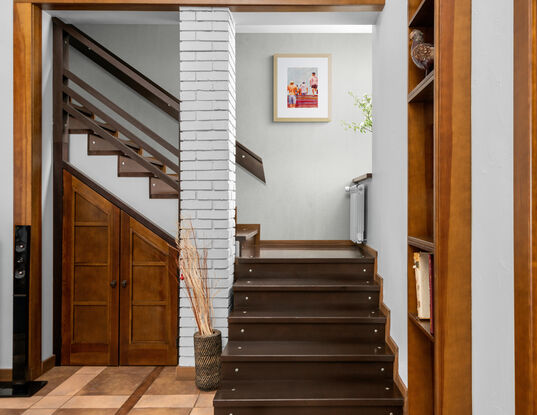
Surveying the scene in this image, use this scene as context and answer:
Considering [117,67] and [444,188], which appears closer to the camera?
[444,188]

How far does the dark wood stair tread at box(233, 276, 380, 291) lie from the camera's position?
3303 mm

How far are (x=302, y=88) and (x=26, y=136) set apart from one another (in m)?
2.93

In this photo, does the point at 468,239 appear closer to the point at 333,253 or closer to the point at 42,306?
the point at 333,253

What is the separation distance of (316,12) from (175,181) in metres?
1.66

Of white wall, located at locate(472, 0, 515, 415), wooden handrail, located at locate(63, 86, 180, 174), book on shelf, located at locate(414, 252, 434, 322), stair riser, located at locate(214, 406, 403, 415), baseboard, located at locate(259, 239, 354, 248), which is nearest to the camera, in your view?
white wall, located at locate(472, 0, 515, 415)

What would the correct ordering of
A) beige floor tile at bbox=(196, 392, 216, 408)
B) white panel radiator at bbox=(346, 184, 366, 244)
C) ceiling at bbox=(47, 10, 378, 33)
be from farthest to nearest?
white panel radiator at bbox=(346, 184, 366, 244) → ceiling at bbox=(47, 10, 378, 33) → beige floor tile at bbox=(196, 392, 216, 408)

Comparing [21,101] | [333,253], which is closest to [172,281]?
[333,253]

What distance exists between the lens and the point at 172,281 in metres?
3.56

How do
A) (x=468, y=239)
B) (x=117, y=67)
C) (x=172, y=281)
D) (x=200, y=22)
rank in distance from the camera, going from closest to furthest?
1. (x=468, y=239)
2. (x=200, y=22)
3. (x=172, y=281)
4. (x=117, y=67)

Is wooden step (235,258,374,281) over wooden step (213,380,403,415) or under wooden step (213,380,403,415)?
over

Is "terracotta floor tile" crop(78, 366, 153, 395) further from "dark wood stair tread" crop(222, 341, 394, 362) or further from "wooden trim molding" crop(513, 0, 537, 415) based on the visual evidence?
"wooden trim molding" crop(513, 0, 537, 415)

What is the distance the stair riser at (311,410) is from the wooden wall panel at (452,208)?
3.43ft

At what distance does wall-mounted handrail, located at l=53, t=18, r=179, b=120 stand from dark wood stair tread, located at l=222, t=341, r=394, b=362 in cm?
215

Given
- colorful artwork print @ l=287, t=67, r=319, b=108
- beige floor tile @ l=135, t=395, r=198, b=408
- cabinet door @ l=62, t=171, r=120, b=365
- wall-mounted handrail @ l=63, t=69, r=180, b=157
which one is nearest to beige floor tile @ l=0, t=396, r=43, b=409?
cabinet door @ l=62, t=171, r=120, b=365
